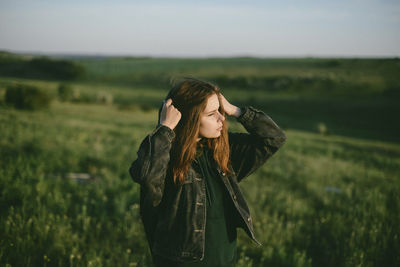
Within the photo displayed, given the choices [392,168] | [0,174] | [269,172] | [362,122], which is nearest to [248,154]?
[0,174]

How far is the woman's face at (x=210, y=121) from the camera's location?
2189 millimetres

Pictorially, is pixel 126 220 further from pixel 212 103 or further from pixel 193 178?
pixel 212 103

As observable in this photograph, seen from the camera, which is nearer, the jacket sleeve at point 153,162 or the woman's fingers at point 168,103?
the jacket sleeve at point 153,162

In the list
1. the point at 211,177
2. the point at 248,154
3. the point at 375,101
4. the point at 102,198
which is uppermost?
the point at 375,101

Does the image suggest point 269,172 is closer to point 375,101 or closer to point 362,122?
point 362,122

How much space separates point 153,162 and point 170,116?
1.15 ft

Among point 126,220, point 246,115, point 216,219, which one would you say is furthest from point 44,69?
point 216,219

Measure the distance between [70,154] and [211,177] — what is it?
6.52 meters

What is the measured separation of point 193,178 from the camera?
2172 mm

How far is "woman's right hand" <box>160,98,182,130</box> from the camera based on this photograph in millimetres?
2102

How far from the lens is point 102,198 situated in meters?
4.73

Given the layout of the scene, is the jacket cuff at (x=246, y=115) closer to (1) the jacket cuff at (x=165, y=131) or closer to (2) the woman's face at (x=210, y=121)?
(2) the woman's face at (x=210, y=121)

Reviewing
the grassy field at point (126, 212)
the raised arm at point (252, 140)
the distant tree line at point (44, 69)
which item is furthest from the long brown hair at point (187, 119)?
the distant tree line at point (44, 69)

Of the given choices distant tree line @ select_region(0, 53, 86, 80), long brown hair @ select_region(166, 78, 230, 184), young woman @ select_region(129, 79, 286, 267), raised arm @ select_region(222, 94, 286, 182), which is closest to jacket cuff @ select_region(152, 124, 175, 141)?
young woman @ select_region(129, 79, 286, 267)
